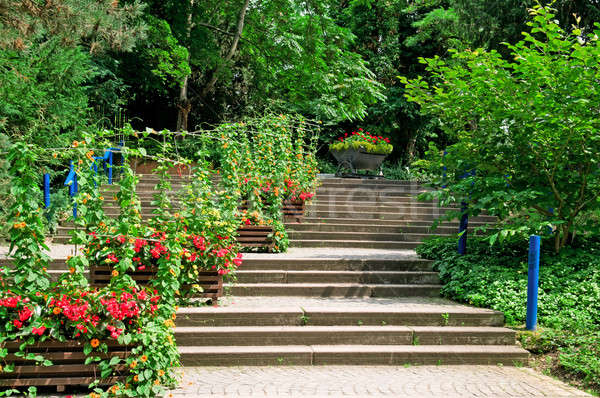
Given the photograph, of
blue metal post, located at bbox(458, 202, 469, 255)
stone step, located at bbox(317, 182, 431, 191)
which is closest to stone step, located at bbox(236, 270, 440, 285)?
blue metal post, located at bbox(458, 202, 469, 255)

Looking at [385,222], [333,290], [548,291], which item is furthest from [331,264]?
[385,222]

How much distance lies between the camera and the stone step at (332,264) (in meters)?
7.59

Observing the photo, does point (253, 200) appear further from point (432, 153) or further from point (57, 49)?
point (57, 49)

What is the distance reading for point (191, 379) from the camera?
488 centimetres

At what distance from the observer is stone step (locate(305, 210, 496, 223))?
38.1 ft

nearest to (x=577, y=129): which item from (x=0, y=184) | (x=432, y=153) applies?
(x=432, y=153)

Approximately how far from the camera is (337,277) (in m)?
7.53

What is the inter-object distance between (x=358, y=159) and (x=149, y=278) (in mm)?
11826

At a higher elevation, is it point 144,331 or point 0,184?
point 0,184

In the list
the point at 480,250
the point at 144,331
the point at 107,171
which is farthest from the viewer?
the point at 107,171

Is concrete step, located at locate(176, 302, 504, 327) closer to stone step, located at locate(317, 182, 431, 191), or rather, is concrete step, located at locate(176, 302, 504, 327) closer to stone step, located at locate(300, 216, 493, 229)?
stone step, located at locate(300, 216, 493, 229)

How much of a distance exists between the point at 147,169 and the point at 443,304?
11.3m

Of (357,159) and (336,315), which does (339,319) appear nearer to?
(336,315)

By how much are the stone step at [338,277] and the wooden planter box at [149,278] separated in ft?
3.16
